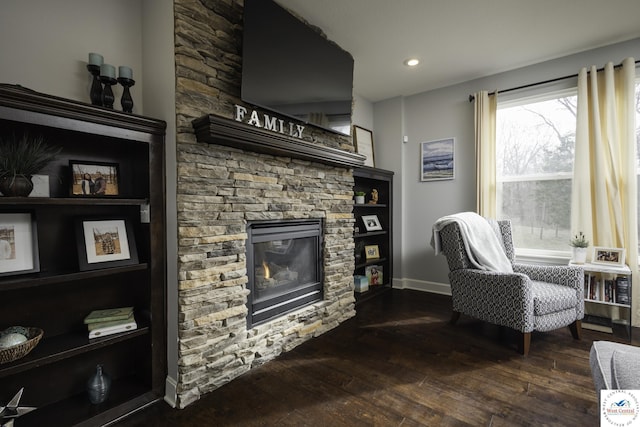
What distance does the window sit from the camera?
3.03 metres

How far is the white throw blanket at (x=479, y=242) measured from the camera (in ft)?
8.39

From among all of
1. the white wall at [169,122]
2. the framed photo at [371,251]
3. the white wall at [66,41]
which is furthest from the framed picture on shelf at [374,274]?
the white wall at [66,41]

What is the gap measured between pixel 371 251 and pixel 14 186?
320 centimetres

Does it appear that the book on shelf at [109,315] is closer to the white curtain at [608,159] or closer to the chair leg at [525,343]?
the chair leg at [525,343]

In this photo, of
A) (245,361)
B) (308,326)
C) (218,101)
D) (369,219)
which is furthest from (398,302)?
(218,101)

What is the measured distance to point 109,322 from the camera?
1607mm

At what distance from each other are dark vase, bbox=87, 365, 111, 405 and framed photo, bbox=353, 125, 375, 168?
3134 mm

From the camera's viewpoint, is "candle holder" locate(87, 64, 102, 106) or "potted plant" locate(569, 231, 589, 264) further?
"potted plant" locate(569, 231, 589, 264)

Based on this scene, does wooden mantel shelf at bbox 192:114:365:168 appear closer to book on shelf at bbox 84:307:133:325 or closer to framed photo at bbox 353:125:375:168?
book on shelf at bbox 84:307:133:325

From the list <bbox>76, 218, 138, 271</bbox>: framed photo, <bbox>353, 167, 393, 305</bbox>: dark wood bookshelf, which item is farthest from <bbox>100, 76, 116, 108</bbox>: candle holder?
<bbox>353, 167, 393, 305</bbox>: dark wood bookshelf

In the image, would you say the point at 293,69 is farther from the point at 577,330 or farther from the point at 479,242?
the point at 577,330

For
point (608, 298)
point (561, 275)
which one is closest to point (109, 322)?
point (561, 275)

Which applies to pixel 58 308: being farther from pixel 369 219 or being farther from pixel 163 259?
pixel 369 219

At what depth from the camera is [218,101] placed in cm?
186
